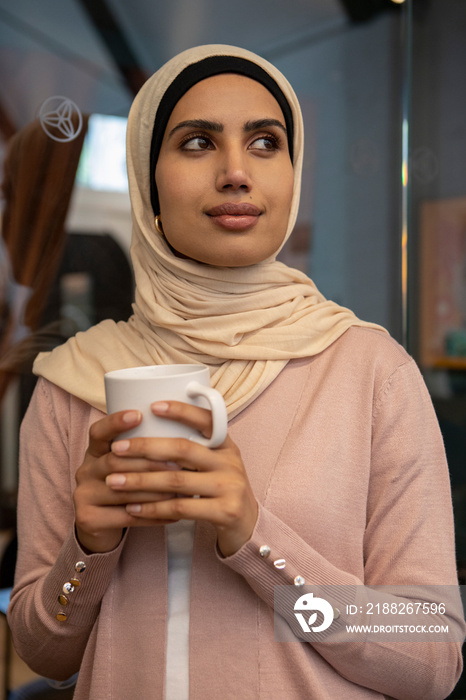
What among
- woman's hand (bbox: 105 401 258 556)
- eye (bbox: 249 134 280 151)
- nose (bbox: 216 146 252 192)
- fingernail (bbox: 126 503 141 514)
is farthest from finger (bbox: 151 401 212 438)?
eye (bbox: 249 134 280 151)

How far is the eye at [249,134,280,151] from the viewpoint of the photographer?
41.7 inches

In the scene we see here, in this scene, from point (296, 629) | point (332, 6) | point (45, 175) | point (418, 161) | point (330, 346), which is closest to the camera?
point (296, 629)

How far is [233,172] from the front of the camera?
0.99 metres

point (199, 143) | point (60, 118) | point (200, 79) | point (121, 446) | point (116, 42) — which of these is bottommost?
point (121, 446)

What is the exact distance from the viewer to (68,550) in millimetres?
923

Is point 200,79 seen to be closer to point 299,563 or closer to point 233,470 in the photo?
point 233,470

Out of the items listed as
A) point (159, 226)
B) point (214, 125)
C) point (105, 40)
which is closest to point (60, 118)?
point (105, 40)

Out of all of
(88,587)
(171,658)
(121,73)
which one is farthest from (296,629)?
(121,73)

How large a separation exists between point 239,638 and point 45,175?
121cm

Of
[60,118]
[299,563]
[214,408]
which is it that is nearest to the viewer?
[214,408]

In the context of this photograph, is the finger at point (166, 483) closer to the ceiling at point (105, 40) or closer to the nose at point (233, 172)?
the nose at point (233, 172)

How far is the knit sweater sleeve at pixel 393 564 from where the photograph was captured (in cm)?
88

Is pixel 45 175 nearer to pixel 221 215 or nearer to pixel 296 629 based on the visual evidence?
pixel 221 215

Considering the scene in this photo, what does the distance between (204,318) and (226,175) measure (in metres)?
0.23
